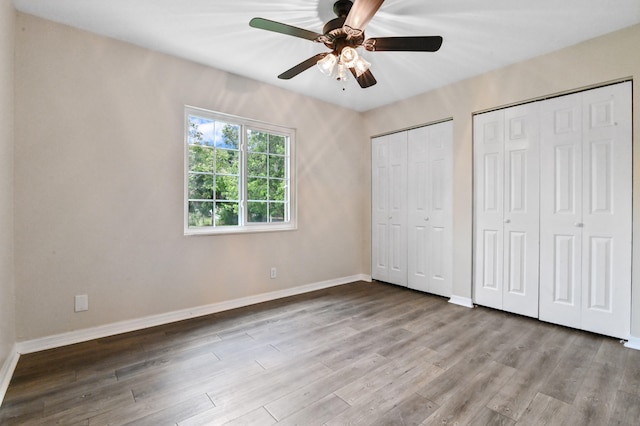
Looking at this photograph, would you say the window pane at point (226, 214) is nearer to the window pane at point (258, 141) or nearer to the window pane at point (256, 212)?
Answer: the window pane at point (256, 212)

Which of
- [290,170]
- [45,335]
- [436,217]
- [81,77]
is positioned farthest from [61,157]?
[436,217]

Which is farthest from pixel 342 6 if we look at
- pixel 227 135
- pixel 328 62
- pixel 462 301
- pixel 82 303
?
pixel 462 301

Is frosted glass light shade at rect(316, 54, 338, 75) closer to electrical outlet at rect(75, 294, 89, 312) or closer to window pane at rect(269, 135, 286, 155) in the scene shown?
window pane at rect(269, 135, 286, 155)

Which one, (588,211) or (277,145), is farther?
(277,145)

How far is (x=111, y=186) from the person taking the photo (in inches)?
102

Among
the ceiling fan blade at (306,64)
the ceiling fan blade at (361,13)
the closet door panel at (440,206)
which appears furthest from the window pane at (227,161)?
the closet door panel at (440,206)

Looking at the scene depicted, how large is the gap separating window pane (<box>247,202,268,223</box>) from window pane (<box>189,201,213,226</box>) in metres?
0.45

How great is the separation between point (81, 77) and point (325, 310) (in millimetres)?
3100

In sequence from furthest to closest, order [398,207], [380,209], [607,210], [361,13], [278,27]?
[380,209], [398,207], [607,210], [278,27], [361,13]

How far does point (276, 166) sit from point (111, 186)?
177cm

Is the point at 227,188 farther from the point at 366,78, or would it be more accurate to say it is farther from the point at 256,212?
the point at 366,78

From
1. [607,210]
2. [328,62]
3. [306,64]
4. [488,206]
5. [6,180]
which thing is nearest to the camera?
[6,180]

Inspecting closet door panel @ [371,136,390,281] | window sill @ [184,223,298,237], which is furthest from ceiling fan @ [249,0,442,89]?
closet door panel @ [371,136,390,281]

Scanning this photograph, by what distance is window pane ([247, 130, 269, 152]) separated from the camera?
3527mm
